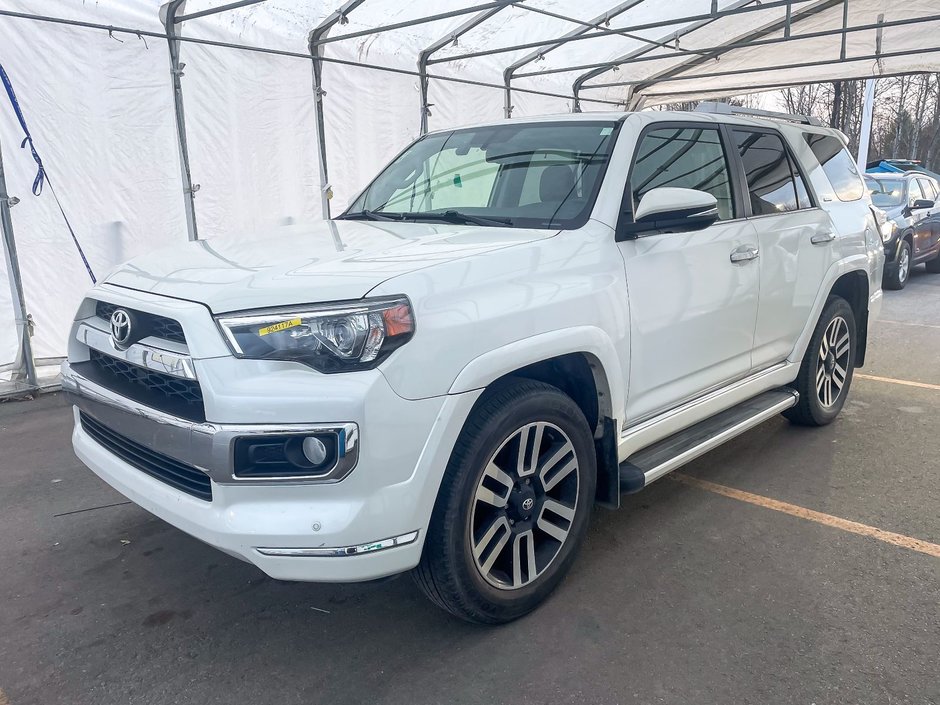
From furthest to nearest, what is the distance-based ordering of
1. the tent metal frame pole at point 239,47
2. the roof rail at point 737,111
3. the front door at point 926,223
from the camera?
1. the front door at point 926,223
2. the tent metal frame pole at point 239,47
3. the roof rail at point 737,111

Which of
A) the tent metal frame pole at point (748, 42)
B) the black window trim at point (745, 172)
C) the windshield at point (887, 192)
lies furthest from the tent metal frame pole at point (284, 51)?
the black window trim at point (745, 172)

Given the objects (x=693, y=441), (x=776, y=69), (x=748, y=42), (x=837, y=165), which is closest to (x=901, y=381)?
(x=837, y=165)

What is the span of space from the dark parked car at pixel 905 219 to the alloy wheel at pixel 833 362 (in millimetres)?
7003

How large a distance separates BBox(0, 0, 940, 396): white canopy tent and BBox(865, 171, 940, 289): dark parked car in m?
1.80

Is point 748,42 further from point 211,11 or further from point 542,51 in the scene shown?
point 211,11

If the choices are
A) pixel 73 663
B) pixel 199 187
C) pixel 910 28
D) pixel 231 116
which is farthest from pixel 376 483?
pixel 910 28

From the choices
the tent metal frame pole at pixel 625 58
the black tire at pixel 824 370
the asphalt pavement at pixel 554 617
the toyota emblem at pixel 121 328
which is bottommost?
the asphalt pavement at pixel 554 617

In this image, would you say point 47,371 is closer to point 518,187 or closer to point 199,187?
point 199,187

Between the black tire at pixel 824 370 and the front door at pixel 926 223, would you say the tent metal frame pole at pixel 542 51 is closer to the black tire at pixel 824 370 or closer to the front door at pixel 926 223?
the front door at pixel 926 223

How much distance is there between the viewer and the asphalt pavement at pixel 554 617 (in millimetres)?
2482

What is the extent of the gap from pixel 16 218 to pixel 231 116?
238cm

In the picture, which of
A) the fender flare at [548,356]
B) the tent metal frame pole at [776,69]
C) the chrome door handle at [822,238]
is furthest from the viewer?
the tent metal frame pole at [776,69]

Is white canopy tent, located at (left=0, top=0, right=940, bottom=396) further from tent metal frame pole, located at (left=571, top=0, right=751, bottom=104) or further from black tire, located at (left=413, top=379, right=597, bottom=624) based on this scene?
black tire, located at (left=413, top=379, right=597, bottom=624)

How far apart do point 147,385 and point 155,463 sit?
274 mm
